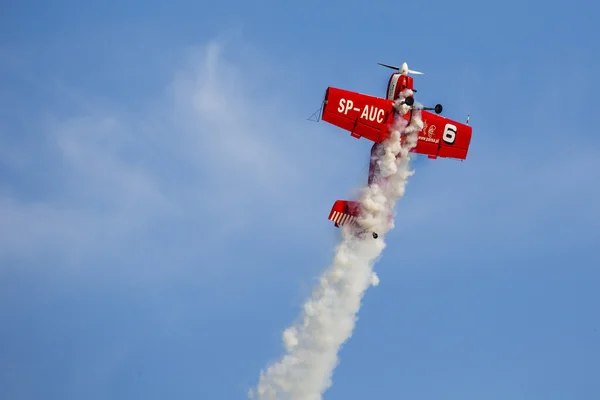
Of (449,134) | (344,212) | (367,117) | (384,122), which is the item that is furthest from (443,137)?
(344,212)

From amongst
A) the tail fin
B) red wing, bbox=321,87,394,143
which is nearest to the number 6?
red wing, bbox=321,87,394,143

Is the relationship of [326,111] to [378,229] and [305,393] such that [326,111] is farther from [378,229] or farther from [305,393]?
[305,393]

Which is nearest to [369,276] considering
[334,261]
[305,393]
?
[334,261]

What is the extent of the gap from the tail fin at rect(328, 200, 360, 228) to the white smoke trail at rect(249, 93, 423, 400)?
1.29 ft

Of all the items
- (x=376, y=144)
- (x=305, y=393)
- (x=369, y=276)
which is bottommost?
(x=305, y=393)

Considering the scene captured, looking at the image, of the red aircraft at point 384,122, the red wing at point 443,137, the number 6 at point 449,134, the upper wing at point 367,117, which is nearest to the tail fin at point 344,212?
the red aircraft at point 384,122

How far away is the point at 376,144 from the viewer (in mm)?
81438

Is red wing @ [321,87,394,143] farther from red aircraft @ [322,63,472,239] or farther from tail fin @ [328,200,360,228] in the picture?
tail fin @ [328,200,360,228]

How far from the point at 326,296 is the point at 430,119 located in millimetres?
11572

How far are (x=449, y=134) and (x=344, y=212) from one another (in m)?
7.58

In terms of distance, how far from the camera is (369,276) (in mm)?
82500

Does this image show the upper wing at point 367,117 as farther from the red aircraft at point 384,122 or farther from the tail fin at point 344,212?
the tail fin at point 344,212

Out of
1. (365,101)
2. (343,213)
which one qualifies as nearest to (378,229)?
(343,213)

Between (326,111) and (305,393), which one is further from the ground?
(326,111)
